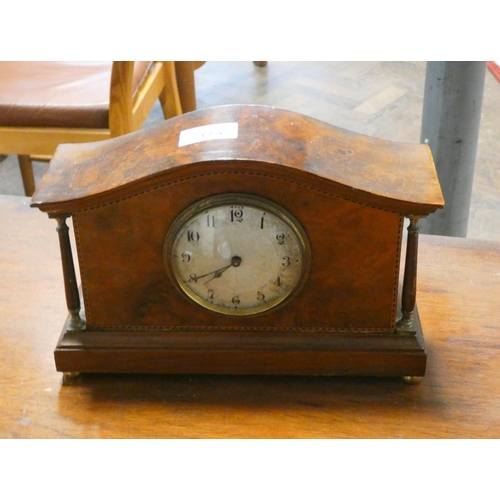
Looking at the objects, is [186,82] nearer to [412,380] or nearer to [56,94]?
[56,94]

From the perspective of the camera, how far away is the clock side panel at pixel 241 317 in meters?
1.11

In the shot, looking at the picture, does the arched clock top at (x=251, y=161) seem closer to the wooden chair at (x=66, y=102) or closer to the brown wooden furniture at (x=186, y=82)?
the wooden chair at (x=66, y=102)

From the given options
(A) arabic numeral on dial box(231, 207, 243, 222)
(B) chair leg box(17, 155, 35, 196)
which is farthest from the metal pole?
(B) chair leg box(17, 155, 35, 196)

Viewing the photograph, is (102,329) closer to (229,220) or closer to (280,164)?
(229,220)

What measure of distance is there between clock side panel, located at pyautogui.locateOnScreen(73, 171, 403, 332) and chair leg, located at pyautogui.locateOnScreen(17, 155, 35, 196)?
1.50 m

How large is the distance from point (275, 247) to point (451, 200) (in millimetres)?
925

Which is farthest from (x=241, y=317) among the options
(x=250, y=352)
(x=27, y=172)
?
(x=27, y=172)

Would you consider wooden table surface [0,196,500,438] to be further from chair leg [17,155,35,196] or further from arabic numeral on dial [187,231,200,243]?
chair leg [17,155,35,196]

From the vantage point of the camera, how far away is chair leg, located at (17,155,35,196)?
2.58 meters

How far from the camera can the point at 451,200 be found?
6.35 feet

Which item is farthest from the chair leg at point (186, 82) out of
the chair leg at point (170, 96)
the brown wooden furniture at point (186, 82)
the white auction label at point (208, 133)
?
the white auction label at point (208, 133)

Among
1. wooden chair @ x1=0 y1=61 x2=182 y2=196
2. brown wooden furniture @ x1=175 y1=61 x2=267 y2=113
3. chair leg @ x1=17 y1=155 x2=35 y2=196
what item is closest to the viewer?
wooden chair @ x1=0 y1=61 x2=182 y2=196

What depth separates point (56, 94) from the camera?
6.91 feet

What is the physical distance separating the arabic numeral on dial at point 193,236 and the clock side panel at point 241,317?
1.3 inches
